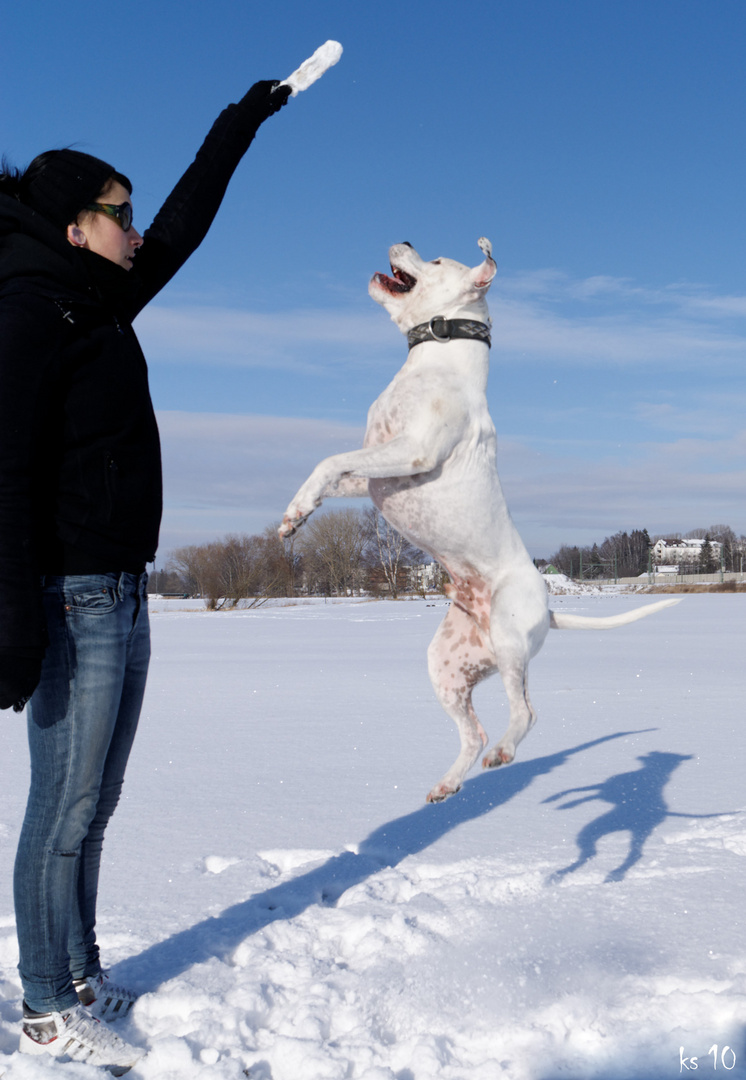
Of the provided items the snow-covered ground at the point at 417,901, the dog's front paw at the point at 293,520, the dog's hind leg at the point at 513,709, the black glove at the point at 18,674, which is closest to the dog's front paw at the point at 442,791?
the dog's hind leg at the point at 513,709

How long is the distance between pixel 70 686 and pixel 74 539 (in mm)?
425

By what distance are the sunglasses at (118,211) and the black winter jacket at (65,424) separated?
0.41 feet

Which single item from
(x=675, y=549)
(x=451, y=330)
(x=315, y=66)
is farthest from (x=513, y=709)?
→ (x=675, y=549)

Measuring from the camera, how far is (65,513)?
2.26 m

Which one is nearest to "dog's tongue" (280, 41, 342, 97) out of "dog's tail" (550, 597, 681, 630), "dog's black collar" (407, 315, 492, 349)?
"dog's black collar" (407, 315, 492, 349)

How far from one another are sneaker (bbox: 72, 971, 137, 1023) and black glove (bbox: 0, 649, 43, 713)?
1.15 metres

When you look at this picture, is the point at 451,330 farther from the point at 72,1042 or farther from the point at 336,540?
the point at 72,1042

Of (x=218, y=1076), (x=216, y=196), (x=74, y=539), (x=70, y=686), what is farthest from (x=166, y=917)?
(x=216, y=196)

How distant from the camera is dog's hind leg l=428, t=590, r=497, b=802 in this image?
275cm

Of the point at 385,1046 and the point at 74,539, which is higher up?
the point at 74,539

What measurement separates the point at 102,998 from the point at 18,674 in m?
1.30

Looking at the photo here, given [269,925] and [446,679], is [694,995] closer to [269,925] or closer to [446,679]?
[446,679]

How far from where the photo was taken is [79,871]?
2762 millimetres

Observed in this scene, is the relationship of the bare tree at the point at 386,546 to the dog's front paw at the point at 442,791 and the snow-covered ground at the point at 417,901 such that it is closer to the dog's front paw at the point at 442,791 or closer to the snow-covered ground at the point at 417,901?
the dog's front paw at the point at 442,791
